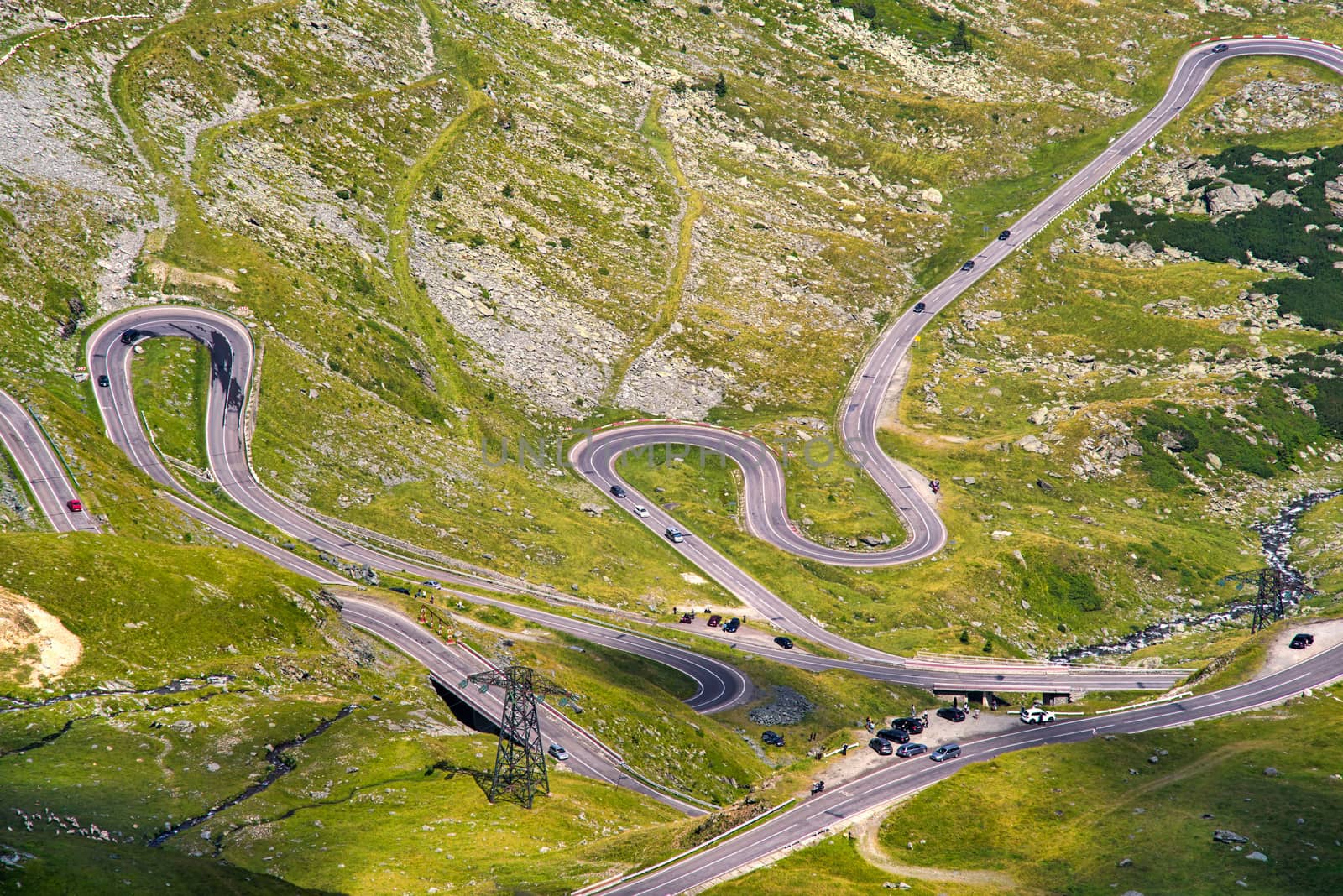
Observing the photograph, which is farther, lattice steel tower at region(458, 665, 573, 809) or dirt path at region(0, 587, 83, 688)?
lattice steel tower at region(458, 665, 573, 809)

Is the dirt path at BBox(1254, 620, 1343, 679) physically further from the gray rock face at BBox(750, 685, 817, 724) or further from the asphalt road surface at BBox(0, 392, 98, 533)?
the asphalt road surface at BBox(0, 392, 98, 533)

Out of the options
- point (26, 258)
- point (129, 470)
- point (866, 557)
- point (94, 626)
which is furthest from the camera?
point (866, 557)

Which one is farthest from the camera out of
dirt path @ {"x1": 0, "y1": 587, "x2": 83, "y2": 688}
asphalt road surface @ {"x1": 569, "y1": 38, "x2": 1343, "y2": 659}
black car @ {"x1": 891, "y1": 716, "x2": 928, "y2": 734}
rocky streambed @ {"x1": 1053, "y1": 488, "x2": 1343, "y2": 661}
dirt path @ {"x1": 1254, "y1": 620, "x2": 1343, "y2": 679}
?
asphalt road surface @ {"x1": 569, "y1": 38, "x2": 1343, "y2": 659}

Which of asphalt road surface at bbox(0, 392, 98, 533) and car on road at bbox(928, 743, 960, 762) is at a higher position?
car on road at bbox(928, 743, 960, 762)

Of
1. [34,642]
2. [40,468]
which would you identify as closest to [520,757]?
[34,642]

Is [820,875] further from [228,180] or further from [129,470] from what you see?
[228,180]

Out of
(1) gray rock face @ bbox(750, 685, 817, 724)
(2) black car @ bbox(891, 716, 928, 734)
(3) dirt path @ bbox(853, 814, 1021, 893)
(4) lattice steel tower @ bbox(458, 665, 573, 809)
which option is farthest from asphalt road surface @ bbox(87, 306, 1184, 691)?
(3) dirt path @ bbox(853, 814, 1021, 893)

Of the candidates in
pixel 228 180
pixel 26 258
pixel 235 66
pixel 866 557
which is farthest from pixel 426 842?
pixel 235 66

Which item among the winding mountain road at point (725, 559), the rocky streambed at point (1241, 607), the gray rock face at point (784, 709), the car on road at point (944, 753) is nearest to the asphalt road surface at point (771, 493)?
the winding mountain road at point (725, 559)
